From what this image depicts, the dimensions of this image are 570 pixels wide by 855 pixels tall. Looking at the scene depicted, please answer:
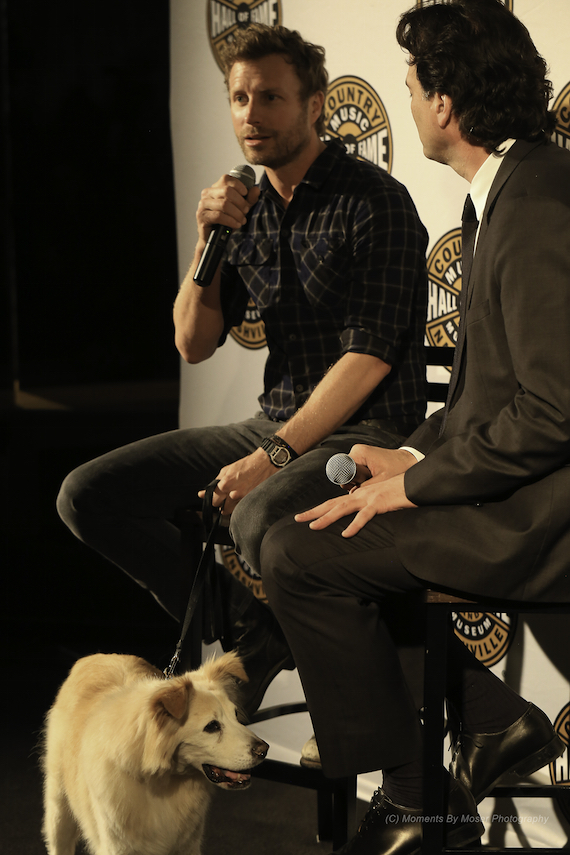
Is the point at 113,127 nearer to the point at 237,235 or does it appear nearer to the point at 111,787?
the point at 237,235

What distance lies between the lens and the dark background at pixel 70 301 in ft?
9.05

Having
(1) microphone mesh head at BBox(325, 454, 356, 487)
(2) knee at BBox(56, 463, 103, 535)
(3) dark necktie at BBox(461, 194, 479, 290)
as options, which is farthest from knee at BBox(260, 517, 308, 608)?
(2) knee at BBox(56, 463, 103, 535)

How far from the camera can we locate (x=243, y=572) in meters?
2.52

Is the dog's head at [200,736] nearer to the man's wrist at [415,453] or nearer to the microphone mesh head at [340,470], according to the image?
the microphone mesh head at [340,470]

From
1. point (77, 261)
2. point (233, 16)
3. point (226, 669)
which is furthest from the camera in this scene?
point (77, 261)

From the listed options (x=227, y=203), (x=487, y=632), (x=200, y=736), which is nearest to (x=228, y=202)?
(x=227, y=203)

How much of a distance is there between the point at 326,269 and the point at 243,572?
3.64 ft

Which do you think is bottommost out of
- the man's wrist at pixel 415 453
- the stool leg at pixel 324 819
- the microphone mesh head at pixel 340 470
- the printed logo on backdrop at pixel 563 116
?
the stool leg at pixel 324 819

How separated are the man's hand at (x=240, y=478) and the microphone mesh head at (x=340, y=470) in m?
0.26

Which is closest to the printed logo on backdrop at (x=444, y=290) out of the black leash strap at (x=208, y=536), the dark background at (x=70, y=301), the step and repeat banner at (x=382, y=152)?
the step and repeat banner at (x=382, y=152)

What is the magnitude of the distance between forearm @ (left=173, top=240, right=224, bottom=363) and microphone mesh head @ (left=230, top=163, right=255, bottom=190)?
11.3 inches

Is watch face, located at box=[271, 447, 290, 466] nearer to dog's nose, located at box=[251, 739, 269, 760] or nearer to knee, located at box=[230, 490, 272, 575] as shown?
knee, located at box=[230, 490, 272, 575]

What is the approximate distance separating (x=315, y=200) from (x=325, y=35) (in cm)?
54

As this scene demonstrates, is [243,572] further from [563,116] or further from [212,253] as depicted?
[563,116]
